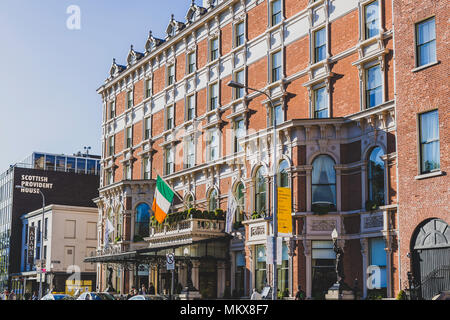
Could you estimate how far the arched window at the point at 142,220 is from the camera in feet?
181

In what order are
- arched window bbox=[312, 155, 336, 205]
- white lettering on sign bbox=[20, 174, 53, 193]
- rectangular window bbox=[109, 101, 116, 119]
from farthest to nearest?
white lettering on sign bbox=[20, 174, 53, 193] → rectangular window bbox=[109, 101, 116, 119] → arched window bbox=[312, 155, 336, 205]

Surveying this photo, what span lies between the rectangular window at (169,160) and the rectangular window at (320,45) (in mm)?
18083

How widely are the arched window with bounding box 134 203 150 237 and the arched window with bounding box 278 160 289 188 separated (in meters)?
20.7

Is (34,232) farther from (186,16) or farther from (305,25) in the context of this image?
(305,25)

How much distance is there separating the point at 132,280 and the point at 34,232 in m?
39.1

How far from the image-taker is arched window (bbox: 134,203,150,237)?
55.2 m

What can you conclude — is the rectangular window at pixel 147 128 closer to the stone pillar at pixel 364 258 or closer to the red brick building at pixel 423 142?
the stone pillar at pixel 364 258

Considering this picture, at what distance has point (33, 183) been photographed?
9869cm

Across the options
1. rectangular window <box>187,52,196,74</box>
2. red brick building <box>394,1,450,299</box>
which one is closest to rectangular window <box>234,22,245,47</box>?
rectangular window <box>187,52,196,74</box>

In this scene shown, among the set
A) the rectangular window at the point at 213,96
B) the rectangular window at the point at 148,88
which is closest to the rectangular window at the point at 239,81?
the rectangular window at the point at 213,96

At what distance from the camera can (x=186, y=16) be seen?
53.1 metres

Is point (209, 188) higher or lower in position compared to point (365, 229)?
higher

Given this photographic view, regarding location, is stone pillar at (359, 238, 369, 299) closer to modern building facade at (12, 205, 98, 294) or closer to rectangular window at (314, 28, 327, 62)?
rectangular window at (314, 28, 327, 62)
